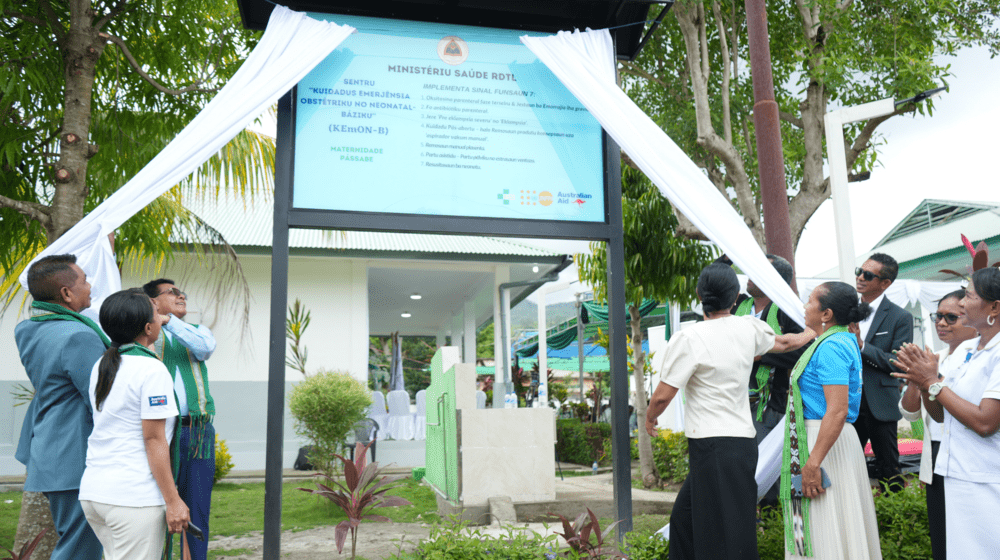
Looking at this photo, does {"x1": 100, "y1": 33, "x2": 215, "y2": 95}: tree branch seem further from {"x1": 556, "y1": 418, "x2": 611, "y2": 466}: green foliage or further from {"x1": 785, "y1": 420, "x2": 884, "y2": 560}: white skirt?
{"x1": 556, "y1": 418, "x2": 611, "y2": 466}: green foliage

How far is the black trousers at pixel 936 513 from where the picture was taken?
3.21m

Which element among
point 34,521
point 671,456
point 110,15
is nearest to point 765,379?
point 34,521

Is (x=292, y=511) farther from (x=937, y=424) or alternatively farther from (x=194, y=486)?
(x=937, y=424)

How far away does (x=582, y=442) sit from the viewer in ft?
42.8

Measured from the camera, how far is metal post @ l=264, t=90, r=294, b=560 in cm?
379

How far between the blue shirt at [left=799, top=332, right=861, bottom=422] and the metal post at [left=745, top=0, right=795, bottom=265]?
1.55 metres

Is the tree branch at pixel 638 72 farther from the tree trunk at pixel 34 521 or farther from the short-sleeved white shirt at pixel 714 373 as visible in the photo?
the tree trunk at pixel 34 521

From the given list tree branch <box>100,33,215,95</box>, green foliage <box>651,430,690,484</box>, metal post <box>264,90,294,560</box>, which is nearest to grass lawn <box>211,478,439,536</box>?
metal post <box>264,90,294,560</box>

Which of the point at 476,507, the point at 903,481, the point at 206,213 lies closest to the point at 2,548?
the point at 476,507

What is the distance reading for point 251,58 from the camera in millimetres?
4035

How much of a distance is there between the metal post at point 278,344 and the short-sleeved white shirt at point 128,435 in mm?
839

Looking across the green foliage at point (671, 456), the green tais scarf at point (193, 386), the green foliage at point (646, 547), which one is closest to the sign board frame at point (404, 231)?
the green tais scarf at point (193, 386)

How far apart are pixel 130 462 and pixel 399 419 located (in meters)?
10.0

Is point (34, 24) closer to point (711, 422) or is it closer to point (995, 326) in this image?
point (711, 422)
